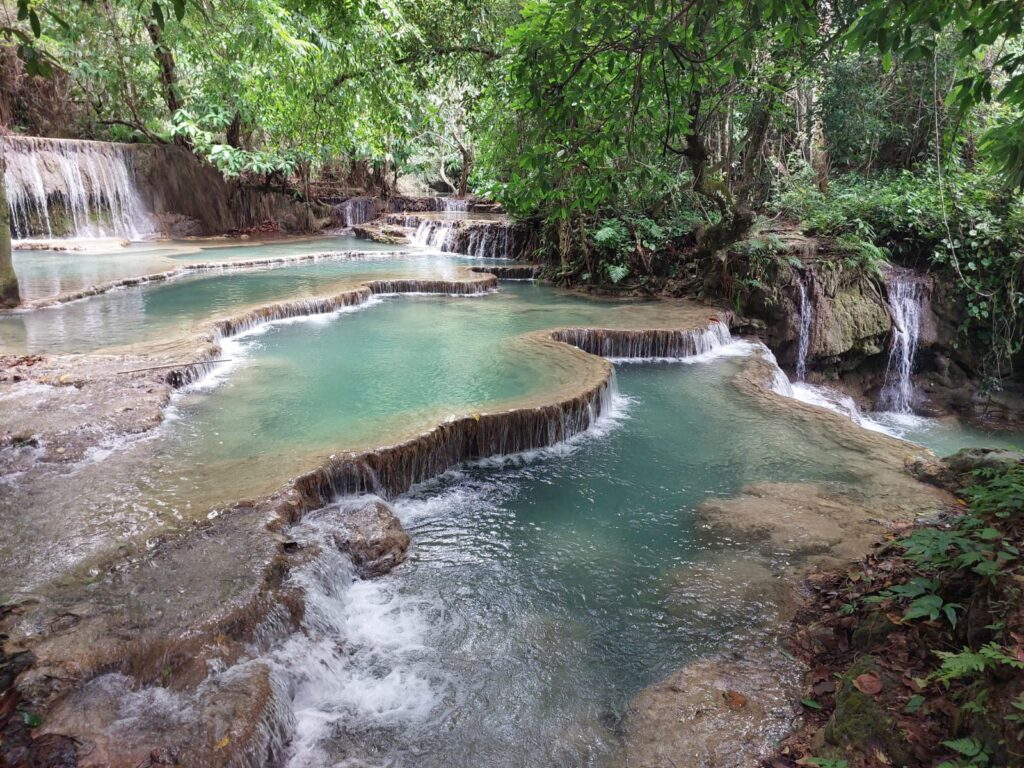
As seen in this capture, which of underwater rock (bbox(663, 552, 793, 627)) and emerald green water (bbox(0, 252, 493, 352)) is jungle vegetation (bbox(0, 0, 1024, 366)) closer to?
emerald green water (bbox(0, 252, 493, 352))

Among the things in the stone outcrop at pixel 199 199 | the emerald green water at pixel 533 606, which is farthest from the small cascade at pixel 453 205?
the emerald green water at pixel 533 606

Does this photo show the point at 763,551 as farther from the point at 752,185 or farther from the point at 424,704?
the point at 752,185

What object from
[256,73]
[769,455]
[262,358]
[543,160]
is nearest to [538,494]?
[769,455]

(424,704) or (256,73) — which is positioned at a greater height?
(256,73)

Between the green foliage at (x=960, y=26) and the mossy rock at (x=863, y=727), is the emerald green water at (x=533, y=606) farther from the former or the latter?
the green foliage at (x=960, y=26)

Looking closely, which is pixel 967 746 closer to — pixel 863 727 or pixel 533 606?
pixel 863 727

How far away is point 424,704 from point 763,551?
254 cm

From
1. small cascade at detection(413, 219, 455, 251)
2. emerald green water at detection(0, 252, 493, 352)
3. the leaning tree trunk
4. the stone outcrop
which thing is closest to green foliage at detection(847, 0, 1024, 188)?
emerald green water at detection(0, 252, 493, 352)

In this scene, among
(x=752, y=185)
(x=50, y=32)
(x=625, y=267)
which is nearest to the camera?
(x=752, y=185)

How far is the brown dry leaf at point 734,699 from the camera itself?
3.28 m

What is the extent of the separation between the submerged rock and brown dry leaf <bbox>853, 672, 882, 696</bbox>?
286 cm

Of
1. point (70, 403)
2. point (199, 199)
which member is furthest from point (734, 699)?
point (199, 199)

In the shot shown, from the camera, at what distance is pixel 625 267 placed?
12.2m

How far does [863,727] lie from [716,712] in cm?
79
